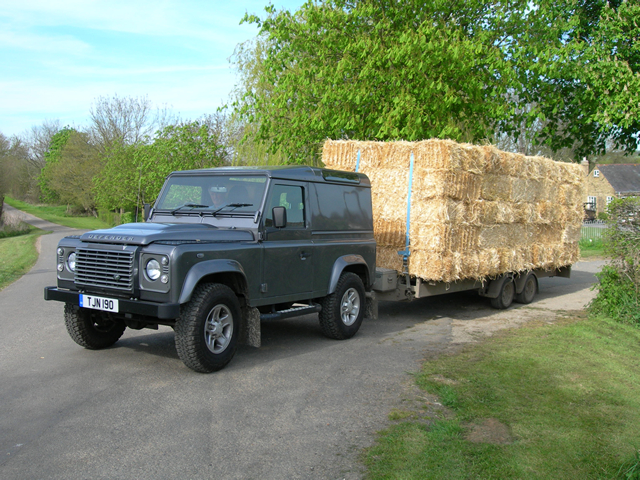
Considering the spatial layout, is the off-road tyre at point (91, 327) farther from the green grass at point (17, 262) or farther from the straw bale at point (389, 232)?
the green grass at point (17, 262)

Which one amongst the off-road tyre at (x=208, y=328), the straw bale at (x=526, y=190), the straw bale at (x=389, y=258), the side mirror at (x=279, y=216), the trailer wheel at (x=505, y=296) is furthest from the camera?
the trailer wheel at (x=505, y=296)

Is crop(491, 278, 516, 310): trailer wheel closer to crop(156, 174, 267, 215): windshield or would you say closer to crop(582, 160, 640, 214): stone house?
crop(156, 174, 267, 215): windshield

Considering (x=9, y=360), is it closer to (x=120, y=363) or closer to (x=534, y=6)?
Result: (x=120, y=363)

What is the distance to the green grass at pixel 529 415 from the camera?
403 centimetres

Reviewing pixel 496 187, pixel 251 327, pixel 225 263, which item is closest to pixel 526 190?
pixel 496 187

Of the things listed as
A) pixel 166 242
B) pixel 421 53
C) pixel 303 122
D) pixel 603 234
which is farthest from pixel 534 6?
pixel 166 242

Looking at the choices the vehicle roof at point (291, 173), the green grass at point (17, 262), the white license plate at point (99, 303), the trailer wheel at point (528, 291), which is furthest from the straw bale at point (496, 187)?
the green grass at point (17, 262)

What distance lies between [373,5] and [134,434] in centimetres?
1350

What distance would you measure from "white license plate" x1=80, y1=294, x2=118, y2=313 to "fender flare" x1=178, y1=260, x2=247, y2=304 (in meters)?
0.81

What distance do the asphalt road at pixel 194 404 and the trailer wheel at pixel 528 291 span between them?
3.93m

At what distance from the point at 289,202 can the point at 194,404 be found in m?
3.10

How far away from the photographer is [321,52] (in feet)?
50.0

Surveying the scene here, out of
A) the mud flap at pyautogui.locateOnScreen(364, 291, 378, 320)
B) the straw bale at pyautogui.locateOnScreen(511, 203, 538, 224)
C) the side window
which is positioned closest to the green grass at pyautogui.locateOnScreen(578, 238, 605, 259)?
the straw bale at pyautogui.locateOnScreen(511, 203, 538, 224)

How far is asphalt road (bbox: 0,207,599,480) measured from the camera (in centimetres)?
406
